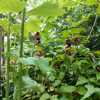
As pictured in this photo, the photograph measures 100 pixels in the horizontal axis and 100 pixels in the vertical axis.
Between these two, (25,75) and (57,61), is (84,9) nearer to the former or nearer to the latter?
(57,61)

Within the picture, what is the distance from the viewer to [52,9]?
245 mm

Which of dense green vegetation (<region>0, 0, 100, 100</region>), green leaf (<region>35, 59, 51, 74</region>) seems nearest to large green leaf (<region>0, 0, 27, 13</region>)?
dense green vegetation (<region>0, 0, 100, 100</region>)

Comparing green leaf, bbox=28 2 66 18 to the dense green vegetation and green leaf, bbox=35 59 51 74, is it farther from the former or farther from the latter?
green leaf, bbox=35 59 51 74

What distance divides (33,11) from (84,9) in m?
1.02

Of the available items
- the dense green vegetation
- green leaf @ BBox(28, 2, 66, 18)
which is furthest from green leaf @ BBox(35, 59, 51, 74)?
green leaf @ BBox(28, 2, 66, 18)

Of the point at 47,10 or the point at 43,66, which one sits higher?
the point at 47,10

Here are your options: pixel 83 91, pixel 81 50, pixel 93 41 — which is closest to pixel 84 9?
pixel 93 41

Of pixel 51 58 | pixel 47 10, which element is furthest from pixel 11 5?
pixel 51 58

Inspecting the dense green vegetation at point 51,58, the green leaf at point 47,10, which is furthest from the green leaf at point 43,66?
the green leaf at point 47,10

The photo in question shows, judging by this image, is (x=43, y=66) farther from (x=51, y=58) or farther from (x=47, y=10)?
(x=51, y=58)

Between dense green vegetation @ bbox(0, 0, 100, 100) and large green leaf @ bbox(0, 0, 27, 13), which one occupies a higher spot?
large green leaf @ bbox(0, 0, 27, 13)

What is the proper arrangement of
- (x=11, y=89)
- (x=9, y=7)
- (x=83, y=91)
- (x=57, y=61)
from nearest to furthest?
1. (x=9, y=7)
2. (x=83, y=91)
3. (x=57, y=61)
4. (x=11, y=89)

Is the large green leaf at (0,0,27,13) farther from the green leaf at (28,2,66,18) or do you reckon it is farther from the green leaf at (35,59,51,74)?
the green leaf at (35,59,51,74)

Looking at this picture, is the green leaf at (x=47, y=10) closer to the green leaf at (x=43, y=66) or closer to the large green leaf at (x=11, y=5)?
the large green leaf at (x=11, y=5)
